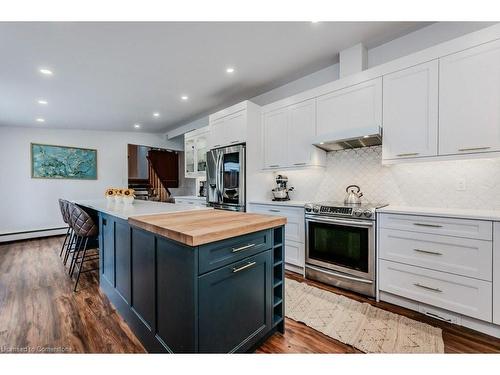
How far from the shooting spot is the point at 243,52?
8.29 ft

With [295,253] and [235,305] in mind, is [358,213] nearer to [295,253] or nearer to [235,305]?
[295,253]

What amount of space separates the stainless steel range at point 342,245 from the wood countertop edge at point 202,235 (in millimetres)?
1079

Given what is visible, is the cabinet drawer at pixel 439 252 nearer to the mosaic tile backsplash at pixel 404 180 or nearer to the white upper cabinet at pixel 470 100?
the mosaic tile backsplash at pixel 404 180

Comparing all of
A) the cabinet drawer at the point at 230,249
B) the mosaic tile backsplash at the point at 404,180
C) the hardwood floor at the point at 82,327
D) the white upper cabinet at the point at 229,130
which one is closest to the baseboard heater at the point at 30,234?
the hardwood floor at the point at 82,327

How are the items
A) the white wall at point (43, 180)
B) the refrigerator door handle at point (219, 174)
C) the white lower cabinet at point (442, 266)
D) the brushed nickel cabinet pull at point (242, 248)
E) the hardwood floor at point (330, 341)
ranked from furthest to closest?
1. the white wall at point (43, 180)
2. the refrigerator door handle at point (219, 174)
3. the white lower cabinet at point (442, 266)
4. the hardwood floor at point (330, 341)
5. the brushed nickel cabinet pull at point (242, 248)

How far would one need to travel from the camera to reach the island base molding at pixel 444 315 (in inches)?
66.4

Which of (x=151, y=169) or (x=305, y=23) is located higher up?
(x=305, y=23)

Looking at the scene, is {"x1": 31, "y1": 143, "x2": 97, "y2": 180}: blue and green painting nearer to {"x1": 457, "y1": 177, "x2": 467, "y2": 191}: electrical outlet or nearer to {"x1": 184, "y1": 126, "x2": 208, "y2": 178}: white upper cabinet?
{"x1": 184, "y1": 126, "x2": 208, "y2": 178}: white upper cabinet

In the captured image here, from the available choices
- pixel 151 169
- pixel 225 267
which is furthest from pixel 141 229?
pixel 151 169

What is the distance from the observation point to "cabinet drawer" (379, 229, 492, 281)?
Result: 5.49 ft

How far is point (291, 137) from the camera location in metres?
3.12

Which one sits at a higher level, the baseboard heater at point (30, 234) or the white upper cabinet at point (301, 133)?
the white upper cabinet at point (301, 133)

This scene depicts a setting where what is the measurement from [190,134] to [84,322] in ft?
12.4
